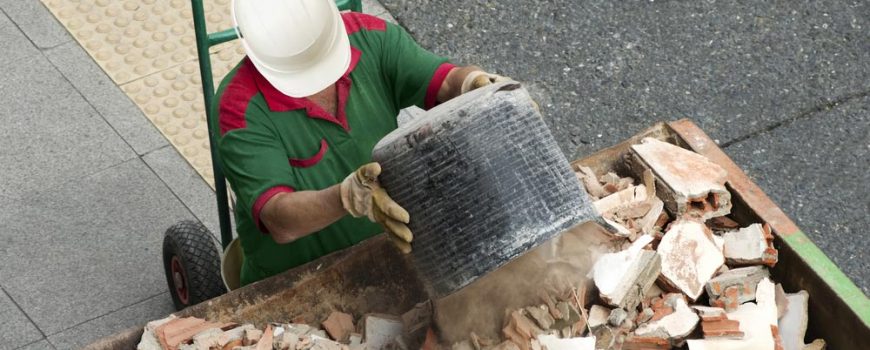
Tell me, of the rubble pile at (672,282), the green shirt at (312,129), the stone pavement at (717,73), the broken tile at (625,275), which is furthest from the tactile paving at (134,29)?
the broken tile at (625,275)

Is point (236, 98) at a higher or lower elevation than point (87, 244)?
higher

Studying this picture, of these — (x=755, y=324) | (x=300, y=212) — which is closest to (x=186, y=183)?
(x=300, y=212)

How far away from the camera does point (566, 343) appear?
3264 mm

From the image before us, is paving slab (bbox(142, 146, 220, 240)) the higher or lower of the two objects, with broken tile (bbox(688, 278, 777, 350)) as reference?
lower

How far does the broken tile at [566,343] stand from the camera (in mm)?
3260

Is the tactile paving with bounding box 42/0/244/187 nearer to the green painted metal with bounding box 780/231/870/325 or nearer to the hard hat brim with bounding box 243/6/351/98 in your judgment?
the hard hat brim with bounding box 243/6/351/98

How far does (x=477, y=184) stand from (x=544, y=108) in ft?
8.47

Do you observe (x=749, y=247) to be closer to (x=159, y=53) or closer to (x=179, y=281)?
(x=179, y=281)

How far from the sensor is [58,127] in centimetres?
517

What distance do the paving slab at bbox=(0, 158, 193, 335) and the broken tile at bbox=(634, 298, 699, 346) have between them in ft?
6.71

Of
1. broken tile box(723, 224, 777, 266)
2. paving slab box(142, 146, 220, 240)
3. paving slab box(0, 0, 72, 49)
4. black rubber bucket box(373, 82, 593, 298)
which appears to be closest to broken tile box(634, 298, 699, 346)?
broken tile box(723, 224, 777, 266)

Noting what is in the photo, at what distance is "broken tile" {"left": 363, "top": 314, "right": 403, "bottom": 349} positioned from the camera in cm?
347

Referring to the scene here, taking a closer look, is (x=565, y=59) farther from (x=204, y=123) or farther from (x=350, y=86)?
(x=350, y=86)

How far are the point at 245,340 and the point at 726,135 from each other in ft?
8.92
